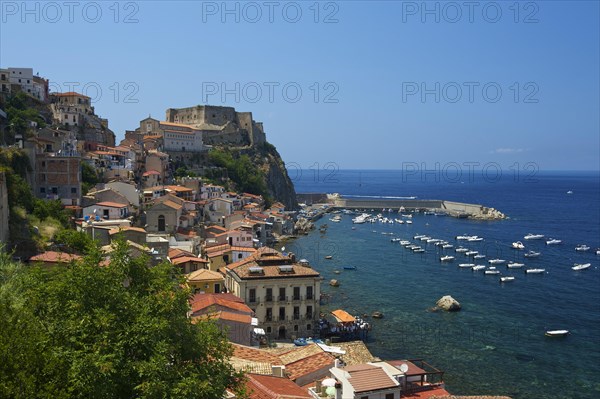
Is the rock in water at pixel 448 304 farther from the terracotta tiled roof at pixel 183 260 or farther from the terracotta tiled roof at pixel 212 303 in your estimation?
the terracotta tiled roof at pixel 212 303

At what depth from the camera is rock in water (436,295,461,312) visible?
3931 centimetres

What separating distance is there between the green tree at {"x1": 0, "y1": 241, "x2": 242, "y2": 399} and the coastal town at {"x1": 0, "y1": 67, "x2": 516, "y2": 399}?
4.45 feet

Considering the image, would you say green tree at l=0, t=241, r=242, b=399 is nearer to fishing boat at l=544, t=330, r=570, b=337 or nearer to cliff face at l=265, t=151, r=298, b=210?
fishing boat at l=544, t=330, r=570, b=337

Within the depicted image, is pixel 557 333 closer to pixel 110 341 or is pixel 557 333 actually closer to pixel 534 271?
pixel 534 271

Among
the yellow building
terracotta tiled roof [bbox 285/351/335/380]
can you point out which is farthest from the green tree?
the yellow building

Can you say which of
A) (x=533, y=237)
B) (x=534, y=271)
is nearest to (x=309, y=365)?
(x=534, y=271)

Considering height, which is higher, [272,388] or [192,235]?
[192,235]

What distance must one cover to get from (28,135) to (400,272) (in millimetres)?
36283

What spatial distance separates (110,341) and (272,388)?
6433mm

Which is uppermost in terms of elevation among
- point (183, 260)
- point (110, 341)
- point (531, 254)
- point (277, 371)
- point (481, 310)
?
point (110, 341)

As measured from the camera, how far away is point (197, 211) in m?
56.5

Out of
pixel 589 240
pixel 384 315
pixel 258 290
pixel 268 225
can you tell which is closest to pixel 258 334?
pixel 258 290

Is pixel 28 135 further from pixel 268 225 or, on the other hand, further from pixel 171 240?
pixel 268 225

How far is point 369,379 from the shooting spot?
50.2 ft
